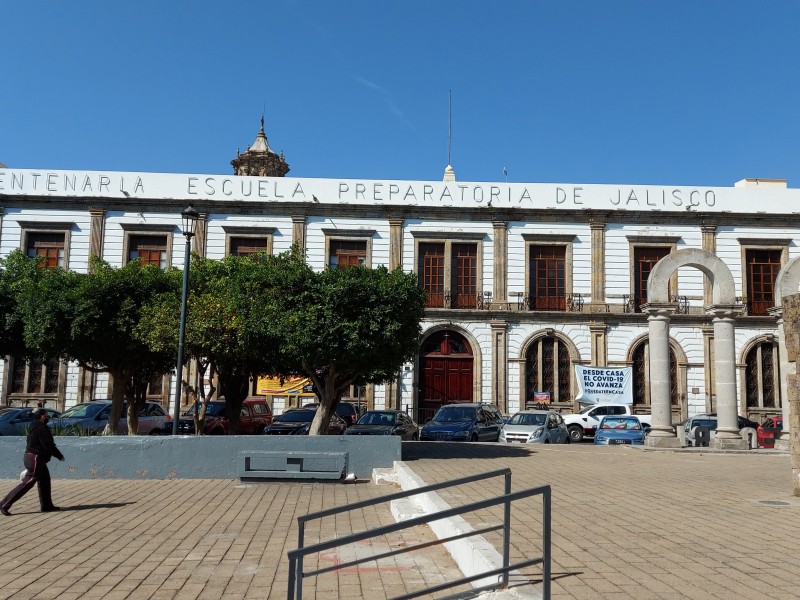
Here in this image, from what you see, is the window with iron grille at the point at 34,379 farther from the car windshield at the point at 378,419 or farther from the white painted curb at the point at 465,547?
the white painted curb at the point at 465,547

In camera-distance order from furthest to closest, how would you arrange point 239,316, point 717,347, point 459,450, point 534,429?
point 534,429
point 717,347
point 459,450
point 239,316

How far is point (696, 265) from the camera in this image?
66.7 feet

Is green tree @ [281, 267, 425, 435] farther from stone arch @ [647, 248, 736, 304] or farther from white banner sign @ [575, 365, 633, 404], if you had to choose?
white banner sign @ [575, 365, 633, 404]

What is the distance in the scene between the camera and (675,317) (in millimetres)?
30344

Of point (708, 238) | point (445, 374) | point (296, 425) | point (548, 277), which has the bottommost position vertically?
point (296, 425)

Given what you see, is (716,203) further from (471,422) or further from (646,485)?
(646,485)

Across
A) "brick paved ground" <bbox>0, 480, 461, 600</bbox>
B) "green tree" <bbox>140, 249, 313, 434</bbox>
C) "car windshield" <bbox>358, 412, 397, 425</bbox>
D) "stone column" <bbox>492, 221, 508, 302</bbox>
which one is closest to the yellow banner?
"stone column" <bbox>492, 221, 508, 302</bbox>

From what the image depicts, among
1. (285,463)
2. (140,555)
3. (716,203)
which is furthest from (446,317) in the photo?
(140,555)

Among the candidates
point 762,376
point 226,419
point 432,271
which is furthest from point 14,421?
point 762,376

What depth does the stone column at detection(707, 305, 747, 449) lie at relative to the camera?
19.4m

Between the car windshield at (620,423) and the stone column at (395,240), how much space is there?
1089 centimetres

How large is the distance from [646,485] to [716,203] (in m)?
22.3

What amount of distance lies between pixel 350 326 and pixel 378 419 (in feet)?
20.0

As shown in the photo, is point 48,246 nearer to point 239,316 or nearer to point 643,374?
point 239,316
